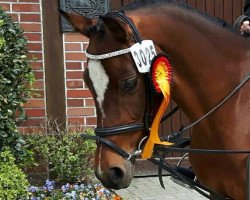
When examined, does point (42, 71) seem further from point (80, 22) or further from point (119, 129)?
point (119, 129)

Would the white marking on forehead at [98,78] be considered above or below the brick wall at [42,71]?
above

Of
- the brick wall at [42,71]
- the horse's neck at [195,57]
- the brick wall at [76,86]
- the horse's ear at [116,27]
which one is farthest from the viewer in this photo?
the brick wall at [76,86]

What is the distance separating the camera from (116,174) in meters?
2.40

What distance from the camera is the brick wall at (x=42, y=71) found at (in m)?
5.09

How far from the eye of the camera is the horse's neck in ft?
8.29

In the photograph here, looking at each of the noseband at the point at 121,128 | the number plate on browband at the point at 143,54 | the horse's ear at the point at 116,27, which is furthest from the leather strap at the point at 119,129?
the horse's ear at the point at 116,27

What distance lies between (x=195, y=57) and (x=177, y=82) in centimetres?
16

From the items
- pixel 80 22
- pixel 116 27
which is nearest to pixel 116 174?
pixel 116 27

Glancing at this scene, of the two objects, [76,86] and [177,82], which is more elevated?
[177,82]

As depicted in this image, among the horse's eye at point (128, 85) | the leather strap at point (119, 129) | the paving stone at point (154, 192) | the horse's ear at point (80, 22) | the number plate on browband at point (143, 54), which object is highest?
the horse's ear at point (80, 22)

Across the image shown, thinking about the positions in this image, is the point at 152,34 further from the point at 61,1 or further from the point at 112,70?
the point at 61,1

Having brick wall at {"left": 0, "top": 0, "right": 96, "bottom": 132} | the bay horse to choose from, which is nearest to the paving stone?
brick wall at {"left": 0, "top": 0, "right": 96, "bottom": 132}

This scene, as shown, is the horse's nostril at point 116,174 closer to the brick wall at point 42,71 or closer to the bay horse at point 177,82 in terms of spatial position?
the bay horse at point 177,82

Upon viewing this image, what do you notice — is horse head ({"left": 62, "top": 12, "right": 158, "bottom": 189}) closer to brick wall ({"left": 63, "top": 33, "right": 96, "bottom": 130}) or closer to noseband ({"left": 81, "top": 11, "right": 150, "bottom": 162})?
noseband ({"left": 81, "top": 11, "right": 150, "bottom": 162})
